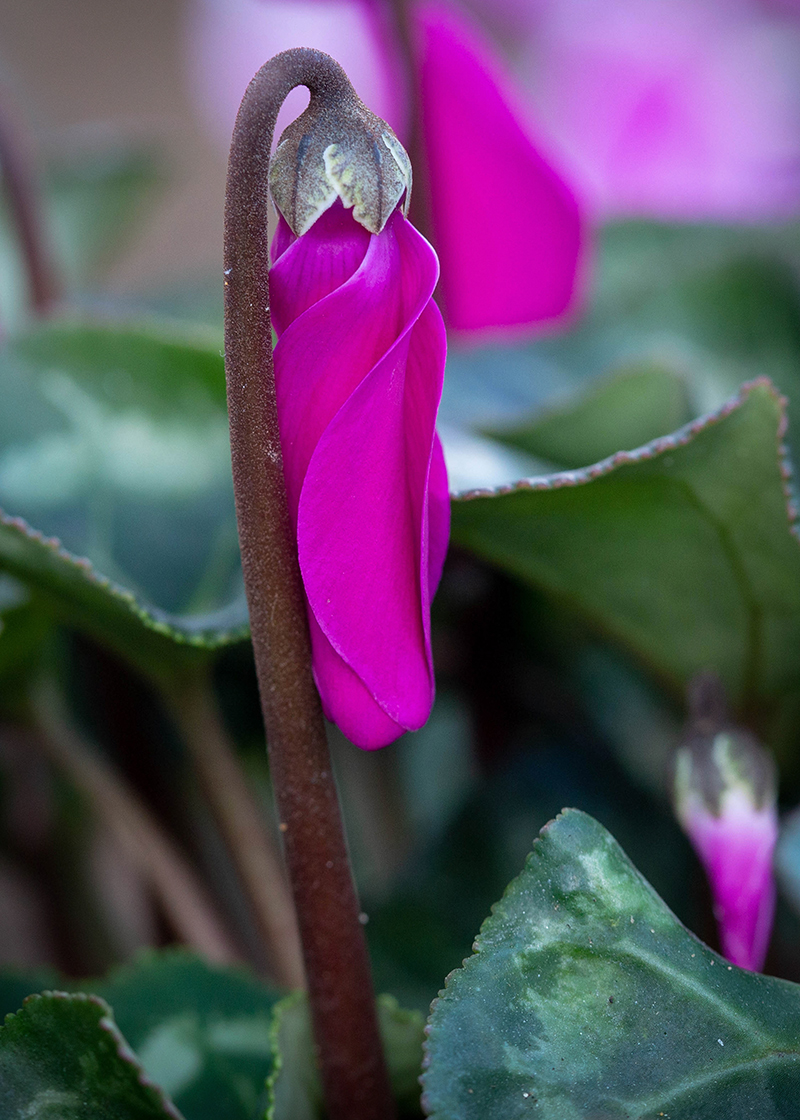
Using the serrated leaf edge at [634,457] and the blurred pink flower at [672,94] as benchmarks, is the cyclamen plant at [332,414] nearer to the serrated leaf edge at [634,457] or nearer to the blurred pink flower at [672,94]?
the serrated leaf edge at [634,457]

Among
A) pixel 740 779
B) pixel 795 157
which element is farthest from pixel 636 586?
pixel 795 157

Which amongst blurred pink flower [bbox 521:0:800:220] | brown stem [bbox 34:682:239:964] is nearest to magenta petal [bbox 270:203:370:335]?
brown stem [bbox 34:682:239:964]

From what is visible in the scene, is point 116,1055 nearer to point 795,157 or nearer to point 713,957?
point 713,957

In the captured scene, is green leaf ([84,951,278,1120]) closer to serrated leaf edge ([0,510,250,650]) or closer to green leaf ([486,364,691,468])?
serrated leaf edge ([0,510,250,650])

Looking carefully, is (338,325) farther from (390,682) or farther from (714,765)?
(714,765)

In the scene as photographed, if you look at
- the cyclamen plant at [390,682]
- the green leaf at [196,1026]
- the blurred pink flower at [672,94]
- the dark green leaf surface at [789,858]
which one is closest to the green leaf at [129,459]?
the cyclamen plant at [390,682]

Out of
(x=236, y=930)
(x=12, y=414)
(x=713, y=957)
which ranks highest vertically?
(x=12, y=414)
